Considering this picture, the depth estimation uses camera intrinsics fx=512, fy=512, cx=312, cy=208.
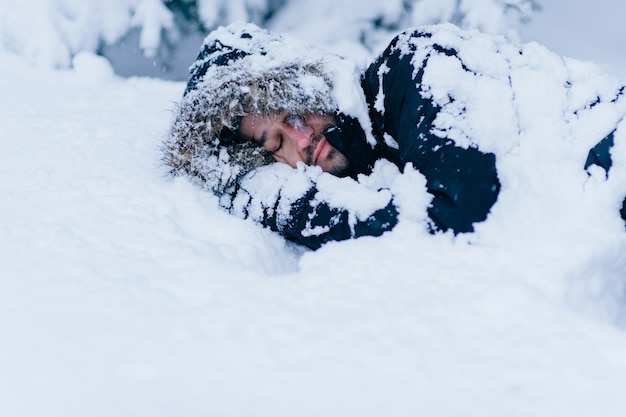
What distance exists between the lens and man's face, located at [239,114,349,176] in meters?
1.89

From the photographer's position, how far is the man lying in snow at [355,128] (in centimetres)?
153

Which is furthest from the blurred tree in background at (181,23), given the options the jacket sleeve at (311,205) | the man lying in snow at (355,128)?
the jacket sleeve at (311,205)

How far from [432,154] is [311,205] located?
432 millimetres

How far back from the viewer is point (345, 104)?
6.27ft

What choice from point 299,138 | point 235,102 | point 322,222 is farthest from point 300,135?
point 322,222

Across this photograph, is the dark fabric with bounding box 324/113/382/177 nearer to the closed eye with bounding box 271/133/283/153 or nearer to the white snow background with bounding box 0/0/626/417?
the closed eye with bounding box 271/133/283/153

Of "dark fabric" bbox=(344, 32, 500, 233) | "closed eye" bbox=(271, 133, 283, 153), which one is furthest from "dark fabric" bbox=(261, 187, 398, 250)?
"closed eye" bbox=(271, 133, 283, 153)

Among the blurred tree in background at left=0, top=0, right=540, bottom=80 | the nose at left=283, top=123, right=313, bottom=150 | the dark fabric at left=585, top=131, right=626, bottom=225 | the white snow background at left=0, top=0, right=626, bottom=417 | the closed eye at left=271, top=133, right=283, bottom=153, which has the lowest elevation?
the white snow background at left=0, top=0, right=626, bottom=417

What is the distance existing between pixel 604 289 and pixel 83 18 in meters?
3.87

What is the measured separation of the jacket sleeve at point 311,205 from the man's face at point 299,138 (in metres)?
0.07

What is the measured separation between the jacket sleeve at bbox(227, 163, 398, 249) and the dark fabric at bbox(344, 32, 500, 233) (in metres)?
0.15

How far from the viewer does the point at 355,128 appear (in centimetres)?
192

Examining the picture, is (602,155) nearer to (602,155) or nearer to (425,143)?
(602,155)

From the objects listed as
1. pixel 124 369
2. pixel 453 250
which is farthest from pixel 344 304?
pixel 124 369
